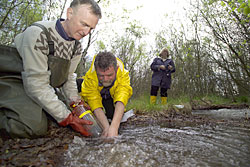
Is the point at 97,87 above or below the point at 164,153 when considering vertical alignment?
above

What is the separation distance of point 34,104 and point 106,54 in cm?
103

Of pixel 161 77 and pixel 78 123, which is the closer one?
pixel 78 123

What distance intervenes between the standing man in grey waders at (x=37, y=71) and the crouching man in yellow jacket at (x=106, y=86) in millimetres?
298

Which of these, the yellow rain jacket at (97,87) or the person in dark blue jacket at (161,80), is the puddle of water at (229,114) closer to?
the person in dark blue jacket at (161,80)

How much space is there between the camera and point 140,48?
436 inches

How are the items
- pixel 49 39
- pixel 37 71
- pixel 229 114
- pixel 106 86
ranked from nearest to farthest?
pixel 37 71, pixel 49 39, pixel 106 86, pixel 229 114

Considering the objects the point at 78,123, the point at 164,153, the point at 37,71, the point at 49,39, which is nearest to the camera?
the point at 164,153

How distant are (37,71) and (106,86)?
965 mm

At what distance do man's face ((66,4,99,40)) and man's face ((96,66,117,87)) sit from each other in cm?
51

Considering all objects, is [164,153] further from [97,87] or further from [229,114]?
[229,114]

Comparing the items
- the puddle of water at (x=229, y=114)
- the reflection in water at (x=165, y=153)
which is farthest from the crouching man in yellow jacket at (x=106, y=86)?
the puddle of water at (x=229, y=114)

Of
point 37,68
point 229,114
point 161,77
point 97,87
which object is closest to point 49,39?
point 37,68

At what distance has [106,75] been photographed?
220cm

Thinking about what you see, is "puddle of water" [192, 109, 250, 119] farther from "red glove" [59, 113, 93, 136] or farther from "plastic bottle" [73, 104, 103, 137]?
"red glove" [59, 113, 93, 136]
